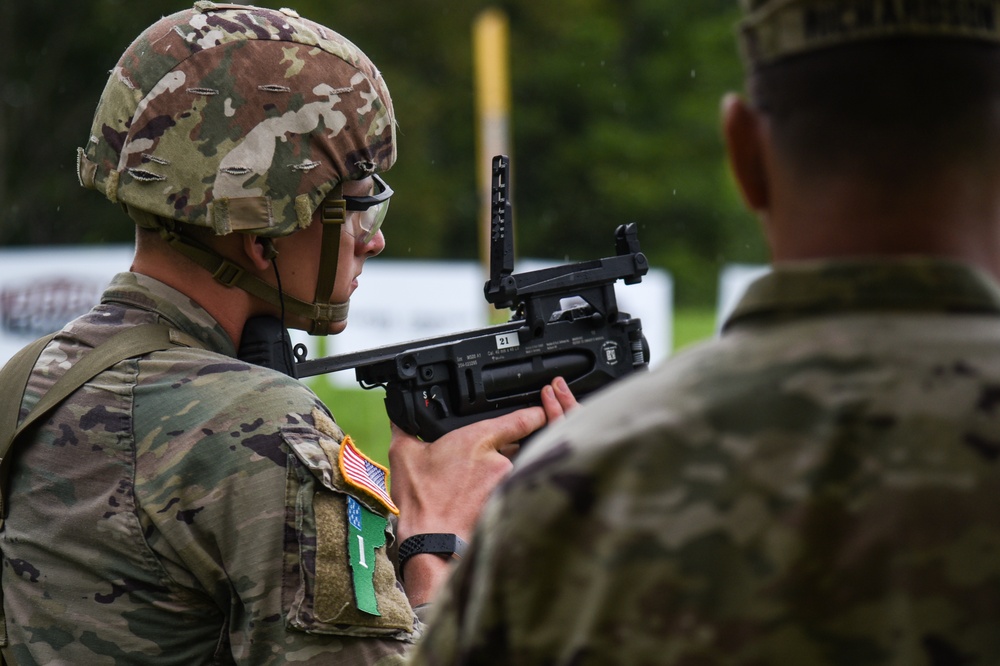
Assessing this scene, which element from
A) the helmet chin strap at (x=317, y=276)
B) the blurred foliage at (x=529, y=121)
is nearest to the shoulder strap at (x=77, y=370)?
the helmet chin strap at (x=317, y=276)

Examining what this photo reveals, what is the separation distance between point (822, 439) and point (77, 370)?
1.64 meters

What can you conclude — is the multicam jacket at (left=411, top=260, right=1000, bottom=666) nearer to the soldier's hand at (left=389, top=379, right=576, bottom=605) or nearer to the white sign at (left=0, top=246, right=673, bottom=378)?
the soldier's hand at (left=389, top=379, right=576, bottom=605)

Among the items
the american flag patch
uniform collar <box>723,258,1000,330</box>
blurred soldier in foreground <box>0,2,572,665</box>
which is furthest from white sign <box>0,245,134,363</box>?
uniform collar <box>723,258,1000,330</box>

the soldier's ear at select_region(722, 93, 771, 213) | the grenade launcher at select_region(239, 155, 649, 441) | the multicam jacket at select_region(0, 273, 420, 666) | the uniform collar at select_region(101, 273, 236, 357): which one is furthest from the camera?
the grenade launcher at select_region(239, 155, 649, 441)

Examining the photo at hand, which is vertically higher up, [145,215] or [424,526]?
[145,215]

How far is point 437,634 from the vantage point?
63.4 inches

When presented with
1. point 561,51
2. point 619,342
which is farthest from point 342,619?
point 561,51

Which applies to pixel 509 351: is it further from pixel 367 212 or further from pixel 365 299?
pixel 365 299

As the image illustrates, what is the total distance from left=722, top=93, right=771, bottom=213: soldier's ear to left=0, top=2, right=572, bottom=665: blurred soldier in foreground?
108cm

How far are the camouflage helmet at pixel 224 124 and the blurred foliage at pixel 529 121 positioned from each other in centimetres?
2595

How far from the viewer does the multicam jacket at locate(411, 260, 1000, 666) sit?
4.71 ft

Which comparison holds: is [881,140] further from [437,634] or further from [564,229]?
[564,229]

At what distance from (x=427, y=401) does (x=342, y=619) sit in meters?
1.09

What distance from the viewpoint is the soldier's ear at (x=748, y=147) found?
5.29 ft
